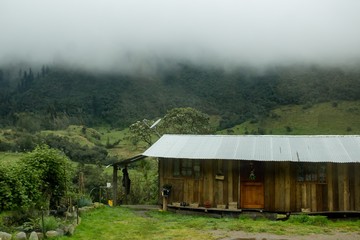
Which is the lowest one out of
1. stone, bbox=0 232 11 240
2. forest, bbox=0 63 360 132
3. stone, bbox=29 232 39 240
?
stone, bbox=29 232 39 240

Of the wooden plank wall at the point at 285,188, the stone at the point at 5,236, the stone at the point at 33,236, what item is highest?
the wooden plank wall at the point at 285,188

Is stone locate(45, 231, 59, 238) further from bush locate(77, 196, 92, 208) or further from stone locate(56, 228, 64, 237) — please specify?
bush locate(77, 196, 92, 208)

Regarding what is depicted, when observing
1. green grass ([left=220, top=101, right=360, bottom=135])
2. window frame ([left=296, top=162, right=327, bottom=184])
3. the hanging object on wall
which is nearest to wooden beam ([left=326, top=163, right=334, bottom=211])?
window frame ([left=296, top=162, right=327, bottom=184])

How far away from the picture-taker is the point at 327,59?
123250 mm

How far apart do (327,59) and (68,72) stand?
78679 millimetres

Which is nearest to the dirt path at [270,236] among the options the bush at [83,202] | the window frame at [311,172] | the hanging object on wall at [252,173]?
the window frame at [311,172]

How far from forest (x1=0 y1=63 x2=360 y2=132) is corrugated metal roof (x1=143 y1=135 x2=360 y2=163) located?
6311cm

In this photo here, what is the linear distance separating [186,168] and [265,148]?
425 centimetres

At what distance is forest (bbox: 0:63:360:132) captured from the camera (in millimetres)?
93562

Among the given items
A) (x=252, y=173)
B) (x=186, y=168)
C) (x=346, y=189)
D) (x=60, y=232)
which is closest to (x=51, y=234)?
(x=60, y=232)

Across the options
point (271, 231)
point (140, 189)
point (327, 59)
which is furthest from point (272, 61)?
point (271, 231)

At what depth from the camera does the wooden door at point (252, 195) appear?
20.8 metres

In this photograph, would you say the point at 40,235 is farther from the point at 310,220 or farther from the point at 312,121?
the point at 312,121

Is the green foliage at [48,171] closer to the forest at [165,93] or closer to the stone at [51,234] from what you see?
the stone at [51,234]
